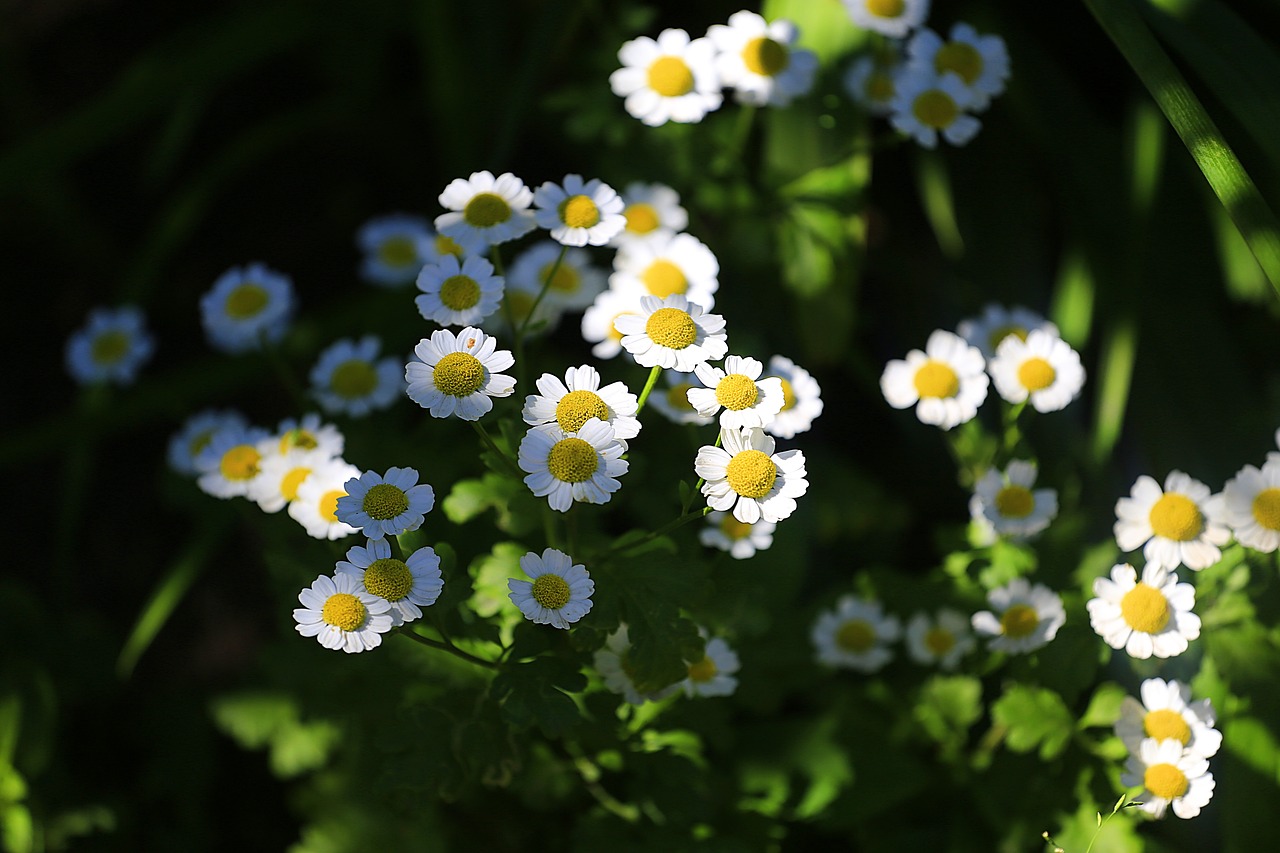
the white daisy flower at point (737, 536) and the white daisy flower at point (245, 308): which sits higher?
the white daisy flower at point (737, 536)

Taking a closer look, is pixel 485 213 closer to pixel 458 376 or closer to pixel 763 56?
pixel 458 376

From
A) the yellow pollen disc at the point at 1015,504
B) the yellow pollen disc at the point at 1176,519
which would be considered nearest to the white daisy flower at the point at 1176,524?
the yellow pollen disc at the point at 1176,519

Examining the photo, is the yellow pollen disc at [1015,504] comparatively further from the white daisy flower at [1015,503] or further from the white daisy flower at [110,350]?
the white daisy flower at [110,350]

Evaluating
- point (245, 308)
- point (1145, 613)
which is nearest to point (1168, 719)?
point (1145, 613)

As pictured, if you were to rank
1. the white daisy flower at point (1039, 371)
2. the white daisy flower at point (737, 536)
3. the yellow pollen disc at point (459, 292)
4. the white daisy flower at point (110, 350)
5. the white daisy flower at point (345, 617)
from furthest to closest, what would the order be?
the white daisy flower at point (110, 350) < the white daisy flower at point (1039, 371) < the white daisy flower at point (737, 536) < the yellow pollen disc at point (459, 292) < the white daisy flower at point (345, 617)

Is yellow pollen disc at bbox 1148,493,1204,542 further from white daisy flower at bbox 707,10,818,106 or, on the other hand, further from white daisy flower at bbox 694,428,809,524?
white daisy flower at bbox 707,10,818,106

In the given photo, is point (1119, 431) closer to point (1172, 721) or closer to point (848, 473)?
point (848, 473)
